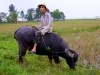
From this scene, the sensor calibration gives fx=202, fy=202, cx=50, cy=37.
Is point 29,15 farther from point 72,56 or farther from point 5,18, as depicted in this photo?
point 72,56

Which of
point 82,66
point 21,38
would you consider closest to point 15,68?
point 21,38

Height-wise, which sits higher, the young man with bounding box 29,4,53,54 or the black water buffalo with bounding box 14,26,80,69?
the young man with bounding box 29,4,53,54

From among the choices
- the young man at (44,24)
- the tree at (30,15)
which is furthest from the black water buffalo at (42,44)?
the tree at (30,15)

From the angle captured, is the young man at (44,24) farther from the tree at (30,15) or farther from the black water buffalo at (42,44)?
the tree at (30,15)

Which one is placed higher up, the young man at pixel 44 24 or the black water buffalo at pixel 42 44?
the young man at pixel 44 24

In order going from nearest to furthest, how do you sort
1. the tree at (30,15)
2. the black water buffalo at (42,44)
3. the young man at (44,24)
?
the young man at (44,24), the black water buffalo at (42,44), the tree at (30,15)

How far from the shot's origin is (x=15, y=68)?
498 centimetres

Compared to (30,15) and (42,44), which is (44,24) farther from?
(30,15)

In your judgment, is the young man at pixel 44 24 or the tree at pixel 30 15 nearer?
the young man at pixel 44 24

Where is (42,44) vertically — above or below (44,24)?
below

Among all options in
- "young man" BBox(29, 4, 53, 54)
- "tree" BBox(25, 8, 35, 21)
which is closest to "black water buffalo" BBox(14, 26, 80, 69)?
"young man" BBox(29, 4, 53, 54)

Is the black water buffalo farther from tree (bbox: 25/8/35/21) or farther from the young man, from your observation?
tree (bbox: 25/8/35/21)

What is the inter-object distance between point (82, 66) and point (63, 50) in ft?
4.45

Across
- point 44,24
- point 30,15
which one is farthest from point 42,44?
point 30,15
